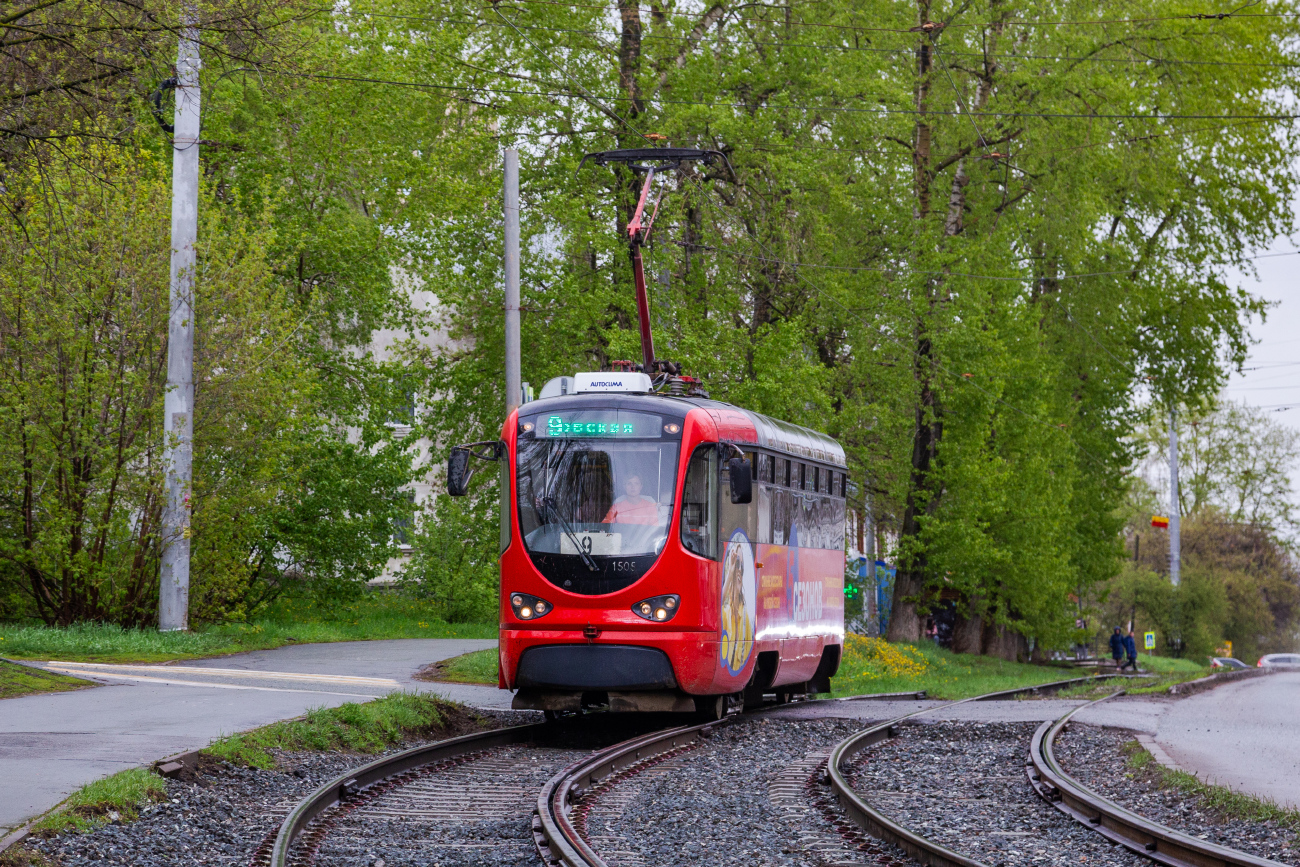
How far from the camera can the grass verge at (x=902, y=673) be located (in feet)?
81.5

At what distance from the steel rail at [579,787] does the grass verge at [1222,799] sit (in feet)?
13.5

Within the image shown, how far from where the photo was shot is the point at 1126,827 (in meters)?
Answer: 9.57

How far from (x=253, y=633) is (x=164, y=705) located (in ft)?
34.4

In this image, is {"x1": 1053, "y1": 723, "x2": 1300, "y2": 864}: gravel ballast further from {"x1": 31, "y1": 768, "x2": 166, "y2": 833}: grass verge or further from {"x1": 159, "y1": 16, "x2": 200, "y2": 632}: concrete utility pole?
{"x1": 159, "y1": 16, "x2": 200, "y2": 632}: concrete utility pole

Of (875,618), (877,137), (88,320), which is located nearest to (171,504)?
Answer: (88,320)

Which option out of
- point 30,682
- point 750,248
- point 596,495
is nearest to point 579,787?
point 596,495

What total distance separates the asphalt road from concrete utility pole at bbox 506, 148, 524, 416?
8.73 meters

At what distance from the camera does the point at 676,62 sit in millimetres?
31469

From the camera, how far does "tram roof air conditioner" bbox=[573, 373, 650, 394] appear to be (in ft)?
52.3

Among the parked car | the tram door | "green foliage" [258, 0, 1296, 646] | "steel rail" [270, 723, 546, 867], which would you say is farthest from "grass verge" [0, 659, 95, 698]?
the parked car

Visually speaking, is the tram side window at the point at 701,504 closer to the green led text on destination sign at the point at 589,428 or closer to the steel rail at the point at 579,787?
the green led text on destination sign at the point at 589,428

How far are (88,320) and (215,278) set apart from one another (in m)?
1.91

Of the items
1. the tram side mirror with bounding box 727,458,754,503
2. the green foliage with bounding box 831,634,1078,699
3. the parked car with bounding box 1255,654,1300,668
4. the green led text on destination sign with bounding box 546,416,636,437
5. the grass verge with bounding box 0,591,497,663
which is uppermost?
the green led text on destination sign with bounding box 546,416,636,437

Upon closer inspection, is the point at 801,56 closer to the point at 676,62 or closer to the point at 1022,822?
the point at 676,62
